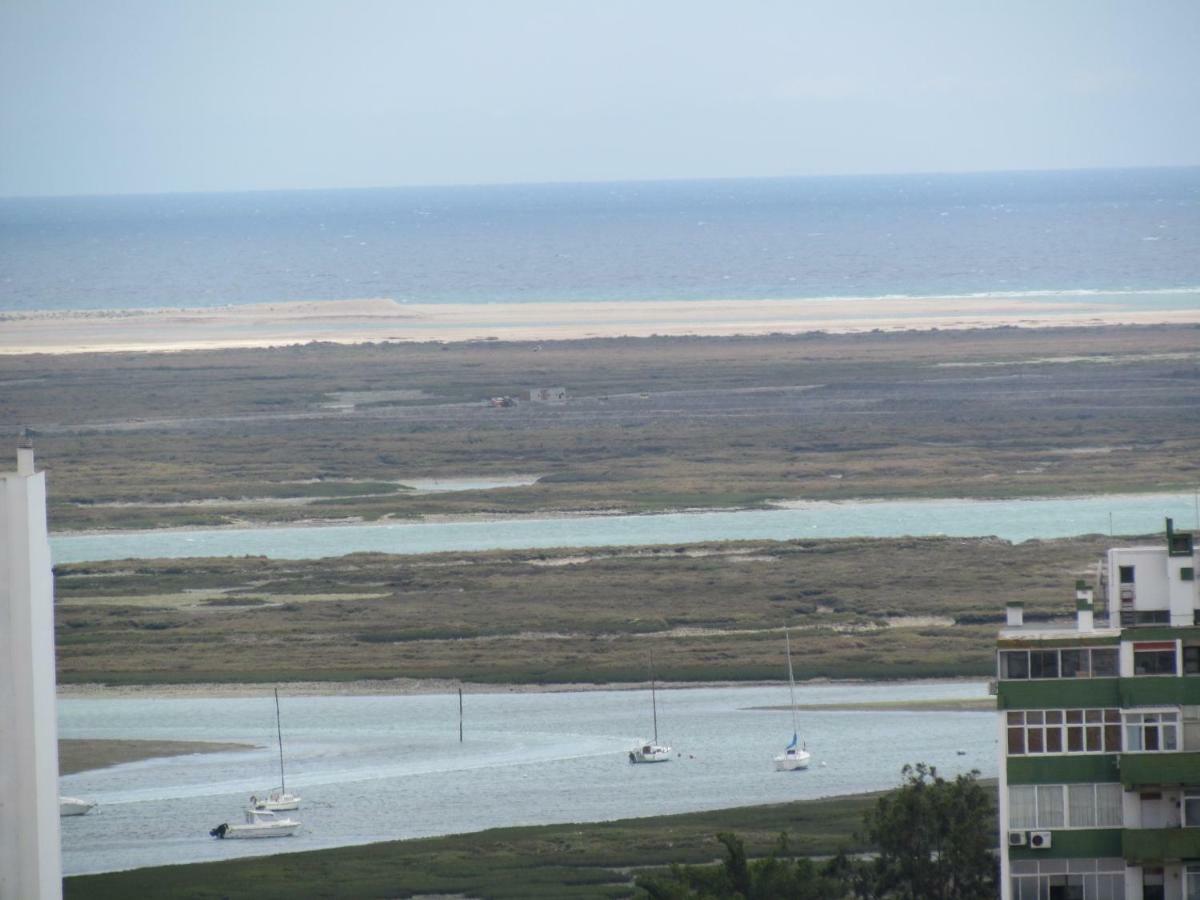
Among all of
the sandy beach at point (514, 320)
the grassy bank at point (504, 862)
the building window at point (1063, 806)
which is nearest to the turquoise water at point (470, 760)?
the grassy bank at point (504, 862)

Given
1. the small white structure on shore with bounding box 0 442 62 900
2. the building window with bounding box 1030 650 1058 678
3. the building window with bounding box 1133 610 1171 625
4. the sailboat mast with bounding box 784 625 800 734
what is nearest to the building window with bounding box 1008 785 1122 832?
the building window with bounding box 1030 650 1058 678

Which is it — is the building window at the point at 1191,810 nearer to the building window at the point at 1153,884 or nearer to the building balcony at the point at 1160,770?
the building balcony at the point at 1160,770

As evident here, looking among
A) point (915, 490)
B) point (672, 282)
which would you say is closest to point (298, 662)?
point (915, 490)

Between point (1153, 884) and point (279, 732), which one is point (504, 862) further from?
point (1153, 884)

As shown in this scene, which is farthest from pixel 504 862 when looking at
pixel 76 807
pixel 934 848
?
pixel 934 848

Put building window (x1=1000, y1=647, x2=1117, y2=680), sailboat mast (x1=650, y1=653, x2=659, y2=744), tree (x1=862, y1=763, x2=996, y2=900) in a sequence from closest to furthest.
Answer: building window (x1=1000, y1=647, x2=1117, y2=680) < tree (x1=862, y1=763, x2=996, y2=900) < sailboat mast (x1=650, y1=653, x2=659, y2=744)

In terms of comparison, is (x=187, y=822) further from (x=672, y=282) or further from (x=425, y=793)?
(x=672, y=282)

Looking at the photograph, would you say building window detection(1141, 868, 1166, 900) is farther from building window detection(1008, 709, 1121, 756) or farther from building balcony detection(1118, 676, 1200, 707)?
building balcony detection(1118, 676, 1200, 707)
